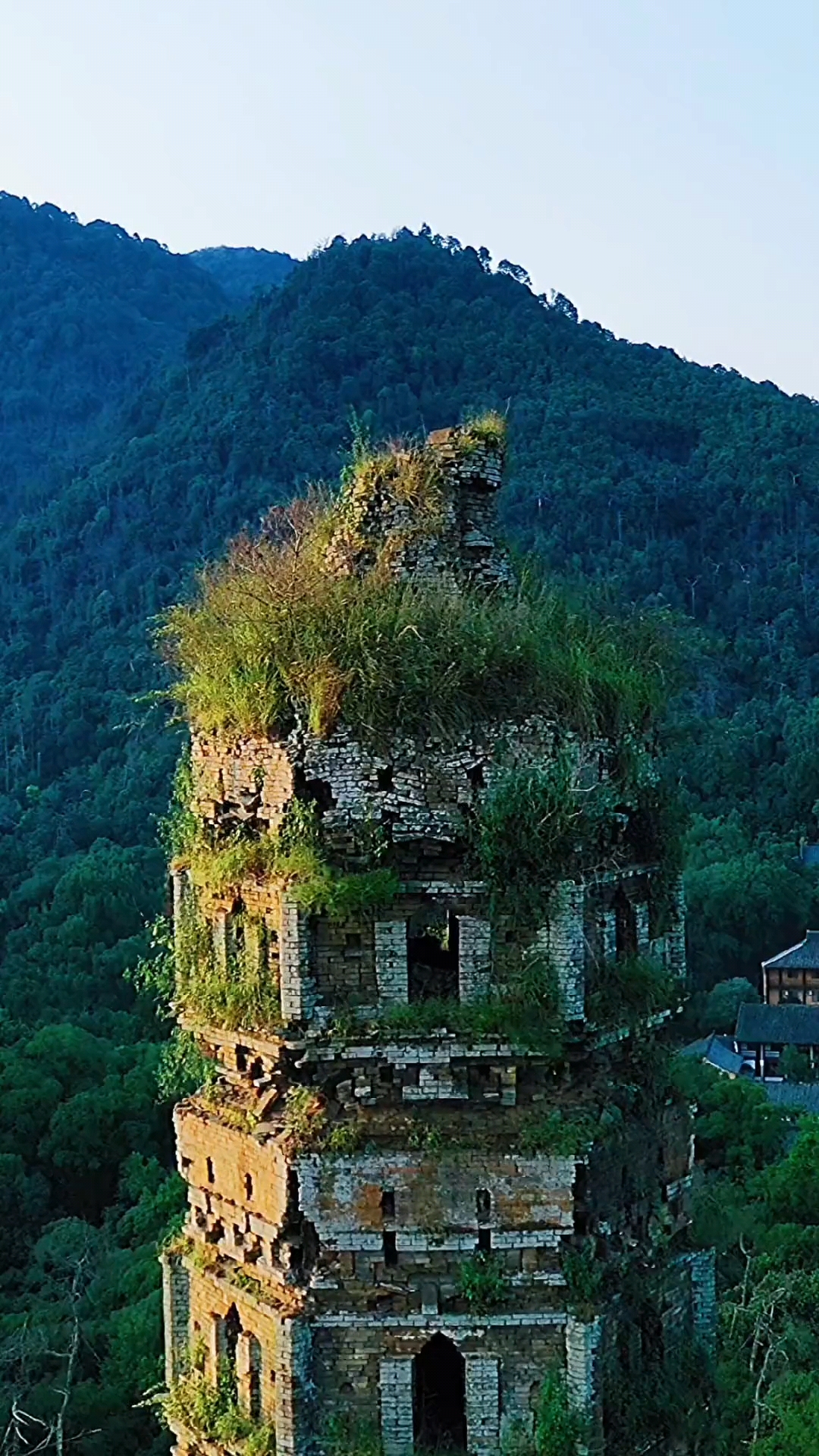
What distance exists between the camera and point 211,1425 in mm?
10500

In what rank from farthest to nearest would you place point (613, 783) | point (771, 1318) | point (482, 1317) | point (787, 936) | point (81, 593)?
1. point (81, 593)
2. point (787, 936)
3. point (771, 1318)
4. point (613, 783)
5. point (482, 1317)

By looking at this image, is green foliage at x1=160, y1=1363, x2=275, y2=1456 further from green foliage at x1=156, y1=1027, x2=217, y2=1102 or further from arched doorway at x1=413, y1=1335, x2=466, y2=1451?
green foliage at x1=156, y1=1027, x2=217, y2=1102

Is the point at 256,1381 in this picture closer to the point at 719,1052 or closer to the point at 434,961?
the point at 434,961

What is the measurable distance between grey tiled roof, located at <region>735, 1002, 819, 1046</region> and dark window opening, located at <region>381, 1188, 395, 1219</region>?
159 feet

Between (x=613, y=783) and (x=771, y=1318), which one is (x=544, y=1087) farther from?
(x=771, y=1318)

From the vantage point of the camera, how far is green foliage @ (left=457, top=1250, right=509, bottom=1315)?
9.63 meters

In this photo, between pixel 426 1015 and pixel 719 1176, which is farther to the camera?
pixel 719 1176

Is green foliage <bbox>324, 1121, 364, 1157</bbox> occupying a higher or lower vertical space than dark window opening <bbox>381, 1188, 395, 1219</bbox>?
higher

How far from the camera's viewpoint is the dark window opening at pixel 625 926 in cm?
1065

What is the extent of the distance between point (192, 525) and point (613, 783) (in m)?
89.5

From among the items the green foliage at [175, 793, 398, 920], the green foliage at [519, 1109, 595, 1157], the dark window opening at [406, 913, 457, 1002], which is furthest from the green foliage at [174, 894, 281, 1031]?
the green foliage at [519, 1109, 595, 1157]

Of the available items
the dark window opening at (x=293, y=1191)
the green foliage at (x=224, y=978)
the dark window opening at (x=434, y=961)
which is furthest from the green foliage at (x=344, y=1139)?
the dark window opening at (x=434, y=961)

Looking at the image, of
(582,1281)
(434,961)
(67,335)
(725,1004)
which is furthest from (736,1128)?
(67,335)

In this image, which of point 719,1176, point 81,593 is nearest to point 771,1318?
point 719,1176
